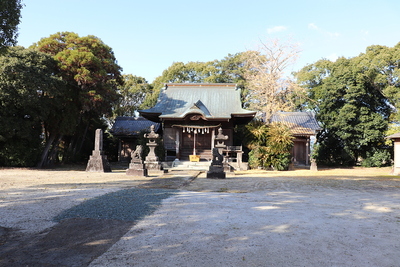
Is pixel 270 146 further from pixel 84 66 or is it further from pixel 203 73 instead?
pixel 203 73

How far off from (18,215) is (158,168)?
9.67 m

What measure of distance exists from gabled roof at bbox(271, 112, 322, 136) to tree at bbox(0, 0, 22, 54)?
59.1 ft

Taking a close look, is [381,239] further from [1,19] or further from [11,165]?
[11,165]

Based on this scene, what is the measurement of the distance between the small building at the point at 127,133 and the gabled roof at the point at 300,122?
11.3 m

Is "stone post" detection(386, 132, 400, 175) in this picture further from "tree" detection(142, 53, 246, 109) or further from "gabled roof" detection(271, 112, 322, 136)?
"tree" detection(142, 53, 246, 109)

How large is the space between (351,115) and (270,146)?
27.0 ft

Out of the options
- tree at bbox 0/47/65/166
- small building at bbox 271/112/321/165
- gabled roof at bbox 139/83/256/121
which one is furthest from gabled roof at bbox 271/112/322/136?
tree at bbox 0/47/65/166

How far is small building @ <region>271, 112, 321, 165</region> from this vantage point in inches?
861

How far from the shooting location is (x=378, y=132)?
20.5 metres

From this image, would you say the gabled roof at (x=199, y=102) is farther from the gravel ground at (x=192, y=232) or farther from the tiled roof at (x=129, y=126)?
the gravel ground at (x=192, y=232)

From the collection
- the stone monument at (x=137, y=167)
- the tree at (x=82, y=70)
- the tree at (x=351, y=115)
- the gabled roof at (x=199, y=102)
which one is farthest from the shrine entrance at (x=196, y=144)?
the tree at (x=351, y=115)

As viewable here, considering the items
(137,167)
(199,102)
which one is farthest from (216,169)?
(199,102)

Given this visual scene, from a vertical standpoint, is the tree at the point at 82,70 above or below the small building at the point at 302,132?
above

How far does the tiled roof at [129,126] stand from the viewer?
910 inches
